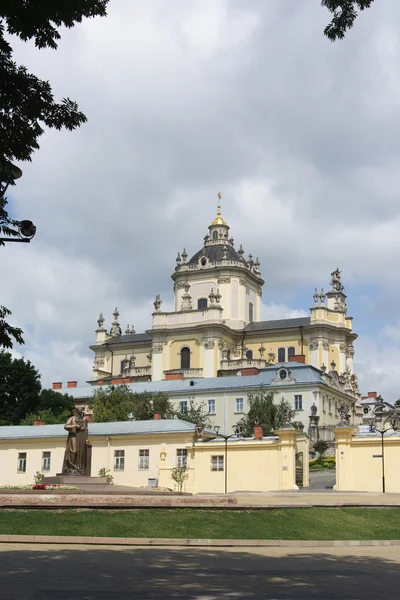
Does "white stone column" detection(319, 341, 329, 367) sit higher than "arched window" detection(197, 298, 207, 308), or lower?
lower

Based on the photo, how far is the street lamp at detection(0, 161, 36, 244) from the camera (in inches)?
447

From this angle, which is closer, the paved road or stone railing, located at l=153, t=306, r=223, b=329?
the paved road

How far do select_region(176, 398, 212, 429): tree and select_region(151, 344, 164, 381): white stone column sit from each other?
1974 centimetres

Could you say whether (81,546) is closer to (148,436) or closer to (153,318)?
(148,436)

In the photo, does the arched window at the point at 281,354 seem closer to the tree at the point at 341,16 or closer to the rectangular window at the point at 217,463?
the rectangular window at the point at 217,463

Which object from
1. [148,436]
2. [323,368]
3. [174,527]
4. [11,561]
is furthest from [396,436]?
[323,368]

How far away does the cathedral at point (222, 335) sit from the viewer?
95.1 m

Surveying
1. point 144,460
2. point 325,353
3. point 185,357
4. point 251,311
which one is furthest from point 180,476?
point 251,311

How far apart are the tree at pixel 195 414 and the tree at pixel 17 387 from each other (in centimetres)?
1690

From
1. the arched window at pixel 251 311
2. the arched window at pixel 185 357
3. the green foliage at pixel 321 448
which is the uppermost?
the arched window at pixel 251 311

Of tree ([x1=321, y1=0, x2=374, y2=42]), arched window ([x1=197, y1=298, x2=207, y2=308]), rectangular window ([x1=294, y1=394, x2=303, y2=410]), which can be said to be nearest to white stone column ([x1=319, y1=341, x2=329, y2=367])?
arched window ([x1=197, y1=298, x2=207, y2=308])

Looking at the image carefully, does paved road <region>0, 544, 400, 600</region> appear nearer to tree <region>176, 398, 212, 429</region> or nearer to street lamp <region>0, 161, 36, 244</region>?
street lamp <region>0, 161, 36, 244</region>

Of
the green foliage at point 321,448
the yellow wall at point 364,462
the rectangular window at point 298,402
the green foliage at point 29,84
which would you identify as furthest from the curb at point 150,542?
the rectangular window at point 298,402

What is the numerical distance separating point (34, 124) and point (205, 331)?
84715 mm
